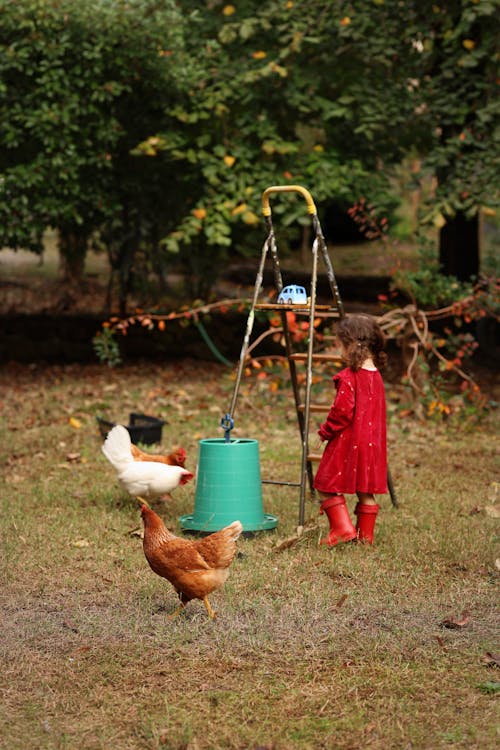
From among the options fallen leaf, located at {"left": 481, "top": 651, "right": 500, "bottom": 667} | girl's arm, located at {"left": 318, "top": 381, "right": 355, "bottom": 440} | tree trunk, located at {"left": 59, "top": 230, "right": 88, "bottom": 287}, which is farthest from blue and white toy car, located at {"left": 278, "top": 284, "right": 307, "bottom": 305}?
tree trunk, located at {"left": 59, "top": 230, "right": 88, "bottom": 287}

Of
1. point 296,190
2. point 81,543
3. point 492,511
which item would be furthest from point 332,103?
point 81,543

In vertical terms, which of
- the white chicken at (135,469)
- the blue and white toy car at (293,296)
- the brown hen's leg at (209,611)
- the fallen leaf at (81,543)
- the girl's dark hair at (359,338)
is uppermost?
the blue and white toy car at (293,296)

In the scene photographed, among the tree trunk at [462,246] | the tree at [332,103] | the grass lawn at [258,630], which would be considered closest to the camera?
the grass lawn at [258,630]

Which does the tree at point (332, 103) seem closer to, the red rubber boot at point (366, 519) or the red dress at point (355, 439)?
the red dress at point (355, 439)

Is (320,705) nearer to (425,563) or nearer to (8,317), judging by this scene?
(425,563)

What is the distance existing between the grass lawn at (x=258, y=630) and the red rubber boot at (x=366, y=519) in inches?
A: 4.6

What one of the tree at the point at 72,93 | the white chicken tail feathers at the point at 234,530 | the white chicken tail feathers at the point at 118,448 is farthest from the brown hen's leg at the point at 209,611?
the tree at the point at 72,93

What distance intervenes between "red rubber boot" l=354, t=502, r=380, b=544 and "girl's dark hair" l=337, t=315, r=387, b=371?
0.81 meters

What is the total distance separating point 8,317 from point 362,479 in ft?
36.2

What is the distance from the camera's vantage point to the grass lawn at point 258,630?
135 inches

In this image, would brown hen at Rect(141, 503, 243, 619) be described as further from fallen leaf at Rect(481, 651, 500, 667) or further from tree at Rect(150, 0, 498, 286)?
tree at Rect(150, 0, 498, 286)

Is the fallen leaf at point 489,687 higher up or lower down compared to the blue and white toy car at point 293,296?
lower down

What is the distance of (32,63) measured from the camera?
10664mm

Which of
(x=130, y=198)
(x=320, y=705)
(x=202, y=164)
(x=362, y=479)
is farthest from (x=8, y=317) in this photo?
(x=320, y=705)
